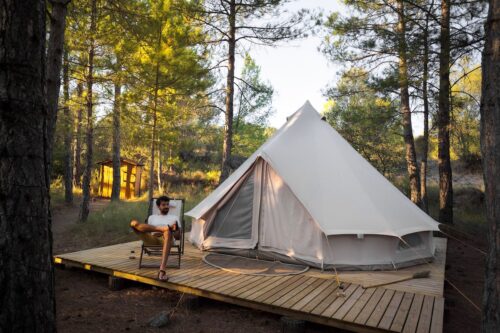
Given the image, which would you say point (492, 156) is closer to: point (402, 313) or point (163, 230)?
point (402, 313)

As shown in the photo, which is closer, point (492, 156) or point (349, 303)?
point (492, 156)

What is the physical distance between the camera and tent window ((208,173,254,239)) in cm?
594

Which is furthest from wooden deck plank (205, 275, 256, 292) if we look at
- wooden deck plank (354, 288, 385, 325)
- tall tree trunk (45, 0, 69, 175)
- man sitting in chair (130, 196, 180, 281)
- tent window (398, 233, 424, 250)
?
tall tree trunk (45, 0, 69, 175)

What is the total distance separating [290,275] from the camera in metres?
4.91

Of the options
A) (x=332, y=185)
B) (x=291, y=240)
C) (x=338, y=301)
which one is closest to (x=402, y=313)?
(x=338, y=301)

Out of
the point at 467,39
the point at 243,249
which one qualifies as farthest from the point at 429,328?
the point at 467,39

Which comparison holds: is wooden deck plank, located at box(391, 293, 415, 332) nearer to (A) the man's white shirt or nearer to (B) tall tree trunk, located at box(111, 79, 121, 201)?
(A) the man's white shirt

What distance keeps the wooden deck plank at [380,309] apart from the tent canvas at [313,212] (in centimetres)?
97

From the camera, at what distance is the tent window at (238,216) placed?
19.5ft

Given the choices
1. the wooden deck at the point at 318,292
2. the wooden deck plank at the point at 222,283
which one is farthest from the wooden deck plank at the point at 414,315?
the wooden deck plank at the point at 222,283

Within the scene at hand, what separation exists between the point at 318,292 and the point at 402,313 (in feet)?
3.07

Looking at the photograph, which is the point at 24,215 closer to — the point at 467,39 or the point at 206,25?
the point at 467,39

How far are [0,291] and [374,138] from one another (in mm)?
12217

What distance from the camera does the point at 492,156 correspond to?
2645 millimetres
